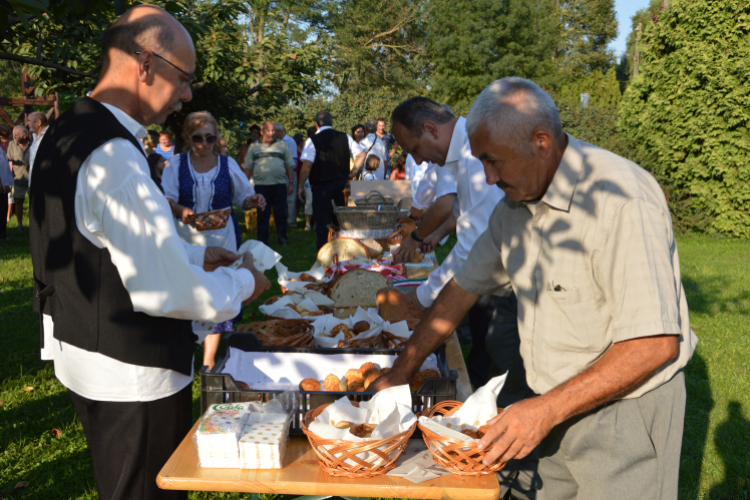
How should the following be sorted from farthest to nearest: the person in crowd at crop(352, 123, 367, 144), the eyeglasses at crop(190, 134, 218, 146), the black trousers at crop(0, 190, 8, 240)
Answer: the person in crowd at crop(352, 123, 367, 144) → the black trousers at crop(0, 190, 8, 240) → the eyeglasses at crop(190, 134, 218, 146)

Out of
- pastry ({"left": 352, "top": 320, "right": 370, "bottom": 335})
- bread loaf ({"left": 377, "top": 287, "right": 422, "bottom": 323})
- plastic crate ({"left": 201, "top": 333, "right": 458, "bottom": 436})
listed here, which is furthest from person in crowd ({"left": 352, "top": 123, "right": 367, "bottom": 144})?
plastic crate ({"left": 201, "top": 333, "right": 458, "bottom": 436})

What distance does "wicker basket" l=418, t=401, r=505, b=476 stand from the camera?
164 cm

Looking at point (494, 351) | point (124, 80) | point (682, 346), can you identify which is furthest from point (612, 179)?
point (494, 351)

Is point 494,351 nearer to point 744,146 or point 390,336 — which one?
point 390,336

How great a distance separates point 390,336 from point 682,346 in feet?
4.42

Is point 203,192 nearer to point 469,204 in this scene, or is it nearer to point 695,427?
point 469,204

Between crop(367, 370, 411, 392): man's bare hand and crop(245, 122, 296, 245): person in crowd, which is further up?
crop(245, 122, 296, 245): person in crowd

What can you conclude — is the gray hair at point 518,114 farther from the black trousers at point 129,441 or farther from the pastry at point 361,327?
the pastry at point 361,327

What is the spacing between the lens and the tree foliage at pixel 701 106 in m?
11.3

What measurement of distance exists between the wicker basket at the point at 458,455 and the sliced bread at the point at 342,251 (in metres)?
3.16

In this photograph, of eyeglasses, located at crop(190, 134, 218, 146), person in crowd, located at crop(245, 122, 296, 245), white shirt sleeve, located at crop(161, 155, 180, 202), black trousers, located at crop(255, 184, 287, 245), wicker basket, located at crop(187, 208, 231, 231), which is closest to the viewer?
wicker basket, located at crop(187, 208, 231, 231)

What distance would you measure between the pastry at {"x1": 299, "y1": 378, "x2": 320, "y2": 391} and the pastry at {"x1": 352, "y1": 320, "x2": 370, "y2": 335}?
2.77ft

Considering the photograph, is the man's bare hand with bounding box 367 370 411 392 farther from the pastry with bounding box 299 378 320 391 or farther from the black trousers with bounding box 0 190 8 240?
the black trousers with bounding box 0 190 8 240

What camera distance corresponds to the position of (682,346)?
1.75 metres
